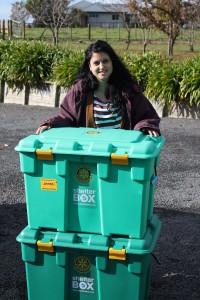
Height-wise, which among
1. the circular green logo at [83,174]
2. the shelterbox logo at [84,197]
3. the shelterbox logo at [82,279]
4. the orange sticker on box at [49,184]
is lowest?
the shelterbox logo at [82,279]

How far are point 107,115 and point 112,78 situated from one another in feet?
0.99

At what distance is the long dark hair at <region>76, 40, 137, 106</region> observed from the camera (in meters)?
3.79

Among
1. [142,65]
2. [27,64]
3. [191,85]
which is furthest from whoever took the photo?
[27,64]

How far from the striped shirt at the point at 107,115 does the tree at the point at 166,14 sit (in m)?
14.4

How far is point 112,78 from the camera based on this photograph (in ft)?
12.8

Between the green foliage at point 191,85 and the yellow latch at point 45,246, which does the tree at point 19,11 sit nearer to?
the green foliage at point 191,85

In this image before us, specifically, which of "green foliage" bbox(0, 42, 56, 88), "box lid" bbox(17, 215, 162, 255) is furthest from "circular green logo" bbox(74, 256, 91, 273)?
"green foliage" bbox(0, 42, 56, 88)

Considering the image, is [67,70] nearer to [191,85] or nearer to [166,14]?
[191,85]

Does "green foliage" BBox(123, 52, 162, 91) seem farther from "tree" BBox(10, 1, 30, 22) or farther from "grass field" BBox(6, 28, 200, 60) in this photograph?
"tree" BBox(10, 1, 30, 22)

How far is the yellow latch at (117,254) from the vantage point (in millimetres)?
3057

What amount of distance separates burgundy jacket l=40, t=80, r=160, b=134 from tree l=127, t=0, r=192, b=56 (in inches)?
565

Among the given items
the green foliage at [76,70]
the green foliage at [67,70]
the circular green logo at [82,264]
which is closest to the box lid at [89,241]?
the circular green logo at [82,264]

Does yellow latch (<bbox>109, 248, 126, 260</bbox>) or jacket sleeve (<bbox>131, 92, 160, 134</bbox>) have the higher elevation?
jacket sleeve (<bbox>131, 92, 160, 134</bbox>)

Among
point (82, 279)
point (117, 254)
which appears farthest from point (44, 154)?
point (82, 279)
